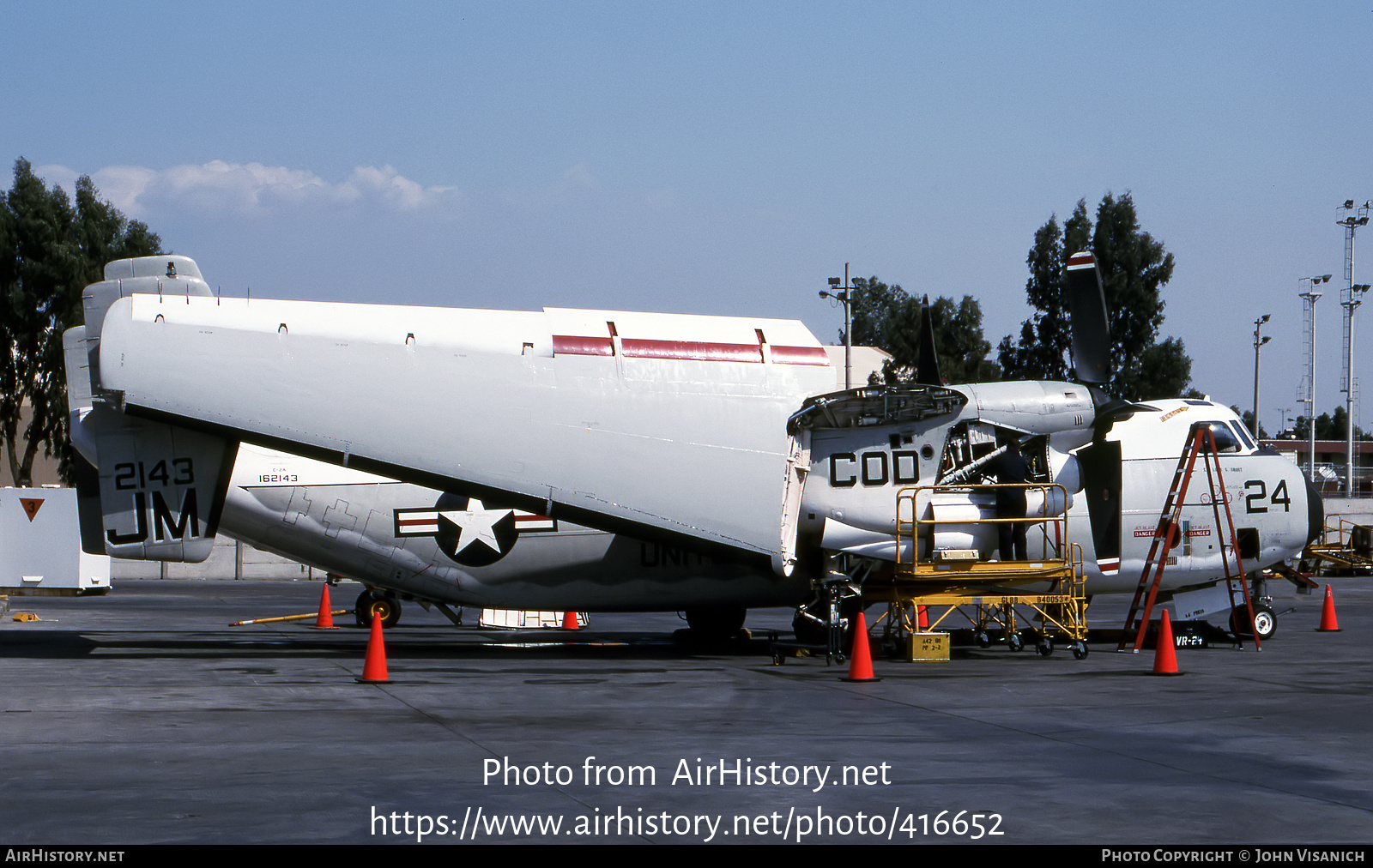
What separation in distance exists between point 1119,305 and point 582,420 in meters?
43.5

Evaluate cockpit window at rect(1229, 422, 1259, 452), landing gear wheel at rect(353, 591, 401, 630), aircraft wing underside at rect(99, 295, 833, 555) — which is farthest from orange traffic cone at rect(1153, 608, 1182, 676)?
landing gear wheel at rect(353, 591, 401, 630)

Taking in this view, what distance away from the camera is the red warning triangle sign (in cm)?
3023

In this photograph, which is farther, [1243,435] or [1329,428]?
[1329,428]

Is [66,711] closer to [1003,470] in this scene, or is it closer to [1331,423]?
[1003,470]

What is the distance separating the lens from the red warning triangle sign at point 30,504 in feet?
99.2

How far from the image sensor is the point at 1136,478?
2097 cm

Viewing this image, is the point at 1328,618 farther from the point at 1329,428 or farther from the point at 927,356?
the point at 1329,428

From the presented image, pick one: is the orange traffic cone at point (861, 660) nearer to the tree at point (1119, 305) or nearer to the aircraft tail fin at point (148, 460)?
the aircraft tail fin at point (148, 460)

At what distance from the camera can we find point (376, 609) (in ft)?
88.6

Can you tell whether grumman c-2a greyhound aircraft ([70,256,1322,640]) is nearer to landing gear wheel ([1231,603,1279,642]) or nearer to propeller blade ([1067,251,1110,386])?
propeller blade ([1067,251,1110,386])

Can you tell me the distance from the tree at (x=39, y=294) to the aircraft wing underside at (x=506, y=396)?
36.1 m

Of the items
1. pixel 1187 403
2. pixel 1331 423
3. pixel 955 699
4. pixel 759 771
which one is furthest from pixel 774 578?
pixel 1331 423

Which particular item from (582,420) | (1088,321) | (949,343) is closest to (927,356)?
(1088,321)

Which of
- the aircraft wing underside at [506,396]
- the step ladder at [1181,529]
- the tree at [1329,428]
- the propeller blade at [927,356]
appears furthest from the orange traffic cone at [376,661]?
the tree at [1329,428]
